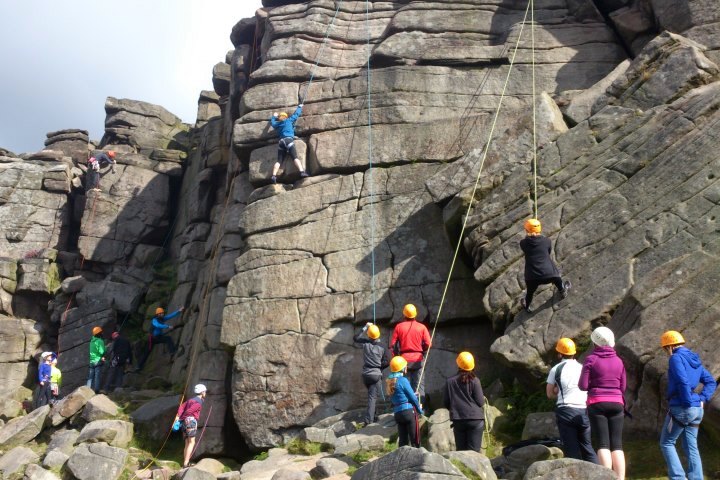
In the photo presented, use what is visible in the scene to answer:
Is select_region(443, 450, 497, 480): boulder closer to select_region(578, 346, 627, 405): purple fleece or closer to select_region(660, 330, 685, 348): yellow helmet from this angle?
select_region(578, 346, 627, 405): purple fleece

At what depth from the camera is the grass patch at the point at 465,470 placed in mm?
11422

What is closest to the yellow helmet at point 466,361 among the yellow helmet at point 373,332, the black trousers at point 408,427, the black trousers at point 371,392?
the black trousers at point 408,427

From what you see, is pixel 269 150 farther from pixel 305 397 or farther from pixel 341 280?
pixel 305 397

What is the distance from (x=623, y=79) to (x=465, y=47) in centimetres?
628

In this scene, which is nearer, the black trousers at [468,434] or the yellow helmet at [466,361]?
the black trousers at [468,434]

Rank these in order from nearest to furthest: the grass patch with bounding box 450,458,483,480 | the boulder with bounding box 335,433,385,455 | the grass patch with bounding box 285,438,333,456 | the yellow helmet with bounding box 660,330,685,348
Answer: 1. the yellow helmet with bounding box 660,330,685,348
2. the grass patch with bounding box 450,458,483,480
3. the boulder with bounding box 335,433,385,455
4. the grass patch with bounding box 285,438,333,456

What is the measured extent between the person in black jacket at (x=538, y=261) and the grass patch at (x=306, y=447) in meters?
5.49

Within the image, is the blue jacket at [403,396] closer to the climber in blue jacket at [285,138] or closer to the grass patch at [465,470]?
the grass patch at [465,470]

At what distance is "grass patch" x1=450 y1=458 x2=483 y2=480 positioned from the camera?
37.5ft

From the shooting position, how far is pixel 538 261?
50.8ft

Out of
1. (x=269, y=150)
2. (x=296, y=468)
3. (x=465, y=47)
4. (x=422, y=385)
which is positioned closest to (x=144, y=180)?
(x=269, y=150)

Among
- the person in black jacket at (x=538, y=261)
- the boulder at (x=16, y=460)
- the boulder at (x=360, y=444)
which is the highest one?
the person in black jacket at (x=538, y=261)

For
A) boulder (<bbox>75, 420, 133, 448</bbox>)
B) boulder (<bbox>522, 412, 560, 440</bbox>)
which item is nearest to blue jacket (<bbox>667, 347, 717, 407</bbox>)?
boulder (<bbox>522, 412, 560, 440</bbox>)

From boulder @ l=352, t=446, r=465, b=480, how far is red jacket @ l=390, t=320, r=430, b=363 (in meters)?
5.21
